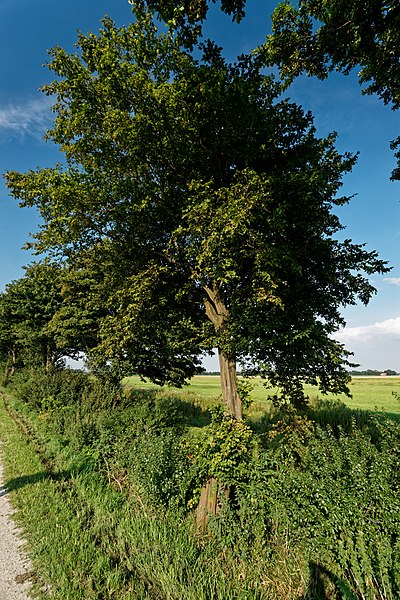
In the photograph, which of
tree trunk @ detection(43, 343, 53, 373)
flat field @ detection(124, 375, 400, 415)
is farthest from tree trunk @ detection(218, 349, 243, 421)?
tree trunk @ detection(43, 343, 53, 373)

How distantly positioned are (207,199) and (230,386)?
187 inches

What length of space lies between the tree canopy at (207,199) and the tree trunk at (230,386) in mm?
32

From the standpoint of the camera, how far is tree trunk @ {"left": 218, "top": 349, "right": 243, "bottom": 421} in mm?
7582

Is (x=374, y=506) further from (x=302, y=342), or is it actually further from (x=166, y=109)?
(x=166, y=109)

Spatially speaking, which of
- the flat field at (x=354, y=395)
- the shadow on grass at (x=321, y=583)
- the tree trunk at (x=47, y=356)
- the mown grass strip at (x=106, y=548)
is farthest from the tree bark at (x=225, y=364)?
the tree trunk at (x=47, y=356)

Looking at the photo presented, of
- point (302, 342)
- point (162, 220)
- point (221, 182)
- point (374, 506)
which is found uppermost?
point (221, 182)

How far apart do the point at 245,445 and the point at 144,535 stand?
263 centimetres

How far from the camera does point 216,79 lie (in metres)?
6.77

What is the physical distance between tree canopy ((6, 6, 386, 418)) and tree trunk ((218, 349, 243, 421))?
3cm

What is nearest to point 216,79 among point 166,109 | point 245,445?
point 166,109

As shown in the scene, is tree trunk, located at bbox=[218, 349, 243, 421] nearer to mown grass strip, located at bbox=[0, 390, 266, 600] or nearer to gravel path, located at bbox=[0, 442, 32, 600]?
mown grass strip, located at bbox=[0, 390, 266, 600]

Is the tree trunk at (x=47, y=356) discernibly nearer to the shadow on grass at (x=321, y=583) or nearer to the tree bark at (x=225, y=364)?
the tree bark at (x=225, y=364)

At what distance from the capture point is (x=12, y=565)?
181 inches

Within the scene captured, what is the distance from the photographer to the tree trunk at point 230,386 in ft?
24.9
